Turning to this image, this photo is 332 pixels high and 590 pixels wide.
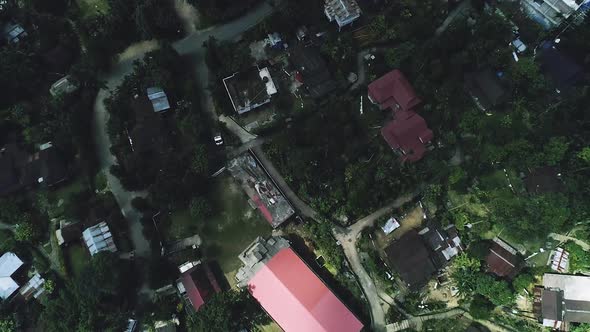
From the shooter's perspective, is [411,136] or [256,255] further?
[411,136]

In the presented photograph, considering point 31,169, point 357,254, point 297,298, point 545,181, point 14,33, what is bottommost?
point 297,298

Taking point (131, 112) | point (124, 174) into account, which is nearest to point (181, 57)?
point (131, 112)

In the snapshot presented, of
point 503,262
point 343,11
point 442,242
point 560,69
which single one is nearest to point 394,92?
point 343,11

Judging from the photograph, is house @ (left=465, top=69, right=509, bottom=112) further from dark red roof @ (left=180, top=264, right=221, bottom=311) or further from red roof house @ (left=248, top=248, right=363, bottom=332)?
dark red roof @ (left=180, top=264, right=221, bottom=311)

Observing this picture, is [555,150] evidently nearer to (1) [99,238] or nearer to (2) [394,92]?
(2) [394,92]

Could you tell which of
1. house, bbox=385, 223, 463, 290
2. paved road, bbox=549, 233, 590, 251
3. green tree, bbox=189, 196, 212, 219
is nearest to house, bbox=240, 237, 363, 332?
house, bbox=385, 223, 463, 290

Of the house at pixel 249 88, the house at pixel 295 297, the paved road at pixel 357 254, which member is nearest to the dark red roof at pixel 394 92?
the paved road at pixel 357 254

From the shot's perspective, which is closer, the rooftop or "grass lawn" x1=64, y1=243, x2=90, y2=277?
the rooftop
